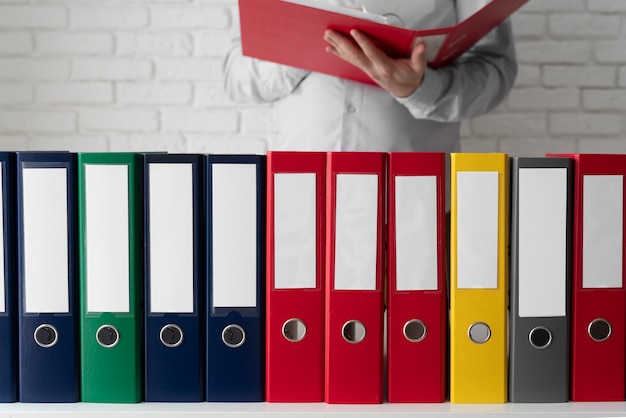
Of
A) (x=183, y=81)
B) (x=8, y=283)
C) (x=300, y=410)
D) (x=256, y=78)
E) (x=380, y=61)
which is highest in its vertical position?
(x=183, y=81)

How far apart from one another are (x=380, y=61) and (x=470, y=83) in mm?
349

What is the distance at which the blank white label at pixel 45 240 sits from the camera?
86 cm

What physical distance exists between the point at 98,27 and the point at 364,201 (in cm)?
147

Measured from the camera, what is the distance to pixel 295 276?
2.83 feet

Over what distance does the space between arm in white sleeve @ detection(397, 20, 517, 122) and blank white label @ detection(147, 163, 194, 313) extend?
711 millimetres

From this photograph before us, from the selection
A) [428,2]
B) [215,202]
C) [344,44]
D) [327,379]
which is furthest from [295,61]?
[327,379]

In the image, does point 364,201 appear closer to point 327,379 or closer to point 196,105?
point 327,379

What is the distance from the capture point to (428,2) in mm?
1585

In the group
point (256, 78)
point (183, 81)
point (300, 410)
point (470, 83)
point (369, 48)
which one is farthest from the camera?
point (183, 81)

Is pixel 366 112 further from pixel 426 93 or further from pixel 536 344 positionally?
pixel 536 344

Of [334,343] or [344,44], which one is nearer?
[334,343]

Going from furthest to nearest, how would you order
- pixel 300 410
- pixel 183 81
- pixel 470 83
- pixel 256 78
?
pixel 183 81 → pixel 256 78 → pixel 470 83 → pixel 300 410

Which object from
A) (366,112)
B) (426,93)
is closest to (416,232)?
(426,93)

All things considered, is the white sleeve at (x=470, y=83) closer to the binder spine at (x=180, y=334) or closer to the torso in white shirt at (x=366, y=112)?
the torso in white shirt at (x=366, y=112)
